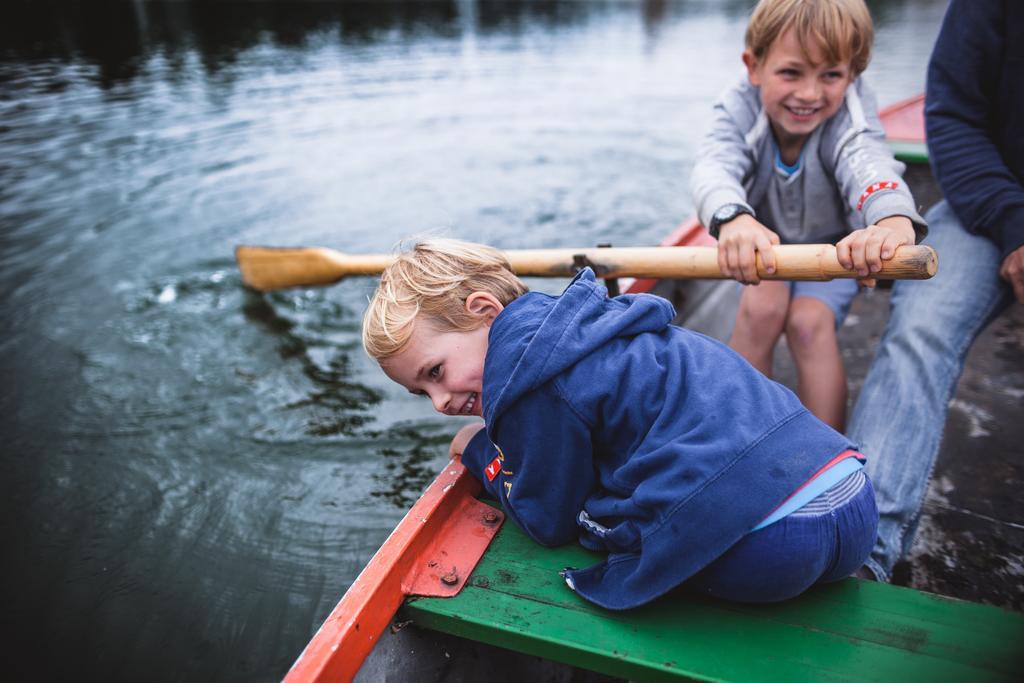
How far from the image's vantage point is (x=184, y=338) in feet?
12.9

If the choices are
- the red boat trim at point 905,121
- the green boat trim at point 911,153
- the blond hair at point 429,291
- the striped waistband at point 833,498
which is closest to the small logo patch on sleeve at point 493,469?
the blond hair at point 429,291

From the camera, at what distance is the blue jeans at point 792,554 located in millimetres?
1238

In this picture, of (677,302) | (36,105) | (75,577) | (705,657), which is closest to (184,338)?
(75,577)

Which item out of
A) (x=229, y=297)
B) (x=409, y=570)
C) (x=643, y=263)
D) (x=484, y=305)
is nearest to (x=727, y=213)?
(x=643, y=263)

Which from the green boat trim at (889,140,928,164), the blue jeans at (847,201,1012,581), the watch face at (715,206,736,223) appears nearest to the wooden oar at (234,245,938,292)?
the watch face at (715,206,736,223)

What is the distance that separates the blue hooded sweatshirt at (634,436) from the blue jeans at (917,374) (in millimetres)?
569

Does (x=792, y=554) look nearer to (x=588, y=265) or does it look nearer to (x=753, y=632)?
(x=753, y=632)

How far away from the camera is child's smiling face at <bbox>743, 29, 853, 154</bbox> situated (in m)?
2.04

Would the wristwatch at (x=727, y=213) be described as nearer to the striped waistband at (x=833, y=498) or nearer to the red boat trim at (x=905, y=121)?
the striped waistband at (x=833, y=498)

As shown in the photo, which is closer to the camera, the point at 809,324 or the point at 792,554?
the point at 792,554

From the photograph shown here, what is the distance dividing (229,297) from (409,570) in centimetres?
341

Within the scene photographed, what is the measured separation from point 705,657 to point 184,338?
355cm

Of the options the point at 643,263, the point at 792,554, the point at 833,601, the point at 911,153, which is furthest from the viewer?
the point at 911,153

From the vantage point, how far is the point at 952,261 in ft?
6.71
